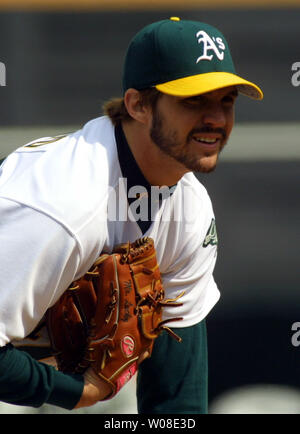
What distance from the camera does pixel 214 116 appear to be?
5.17 feet

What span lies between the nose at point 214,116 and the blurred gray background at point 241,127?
4.71 ft

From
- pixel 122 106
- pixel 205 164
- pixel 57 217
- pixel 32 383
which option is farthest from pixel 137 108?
pixel 32 383

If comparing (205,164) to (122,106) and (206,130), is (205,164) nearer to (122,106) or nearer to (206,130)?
(206,130)

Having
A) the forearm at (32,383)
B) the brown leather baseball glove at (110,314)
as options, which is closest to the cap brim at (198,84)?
the brown leather baseball glove at (110,314)

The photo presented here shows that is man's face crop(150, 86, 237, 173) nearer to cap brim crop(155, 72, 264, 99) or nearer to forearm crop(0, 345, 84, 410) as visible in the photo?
cap brim crop(155, 72, 264, 99)

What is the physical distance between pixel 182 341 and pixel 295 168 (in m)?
1.39

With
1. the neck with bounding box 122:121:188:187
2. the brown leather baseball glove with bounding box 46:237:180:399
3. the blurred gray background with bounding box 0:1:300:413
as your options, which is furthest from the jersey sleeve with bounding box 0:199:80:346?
the blurred gray background with bounding box 0:1:300:413

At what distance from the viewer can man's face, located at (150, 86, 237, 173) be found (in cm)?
157

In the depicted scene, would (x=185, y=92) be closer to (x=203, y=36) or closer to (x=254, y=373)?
(x=203, y=36)

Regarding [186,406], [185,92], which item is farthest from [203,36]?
[186,406]

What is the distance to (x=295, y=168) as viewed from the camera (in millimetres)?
3096

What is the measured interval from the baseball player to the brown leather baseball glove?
37 mm

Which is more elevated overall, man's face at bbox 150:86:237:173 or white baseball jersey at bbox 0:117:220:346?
man's face at bbox 150:86:237:173

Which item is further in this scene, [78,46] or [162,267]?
[78,46]
